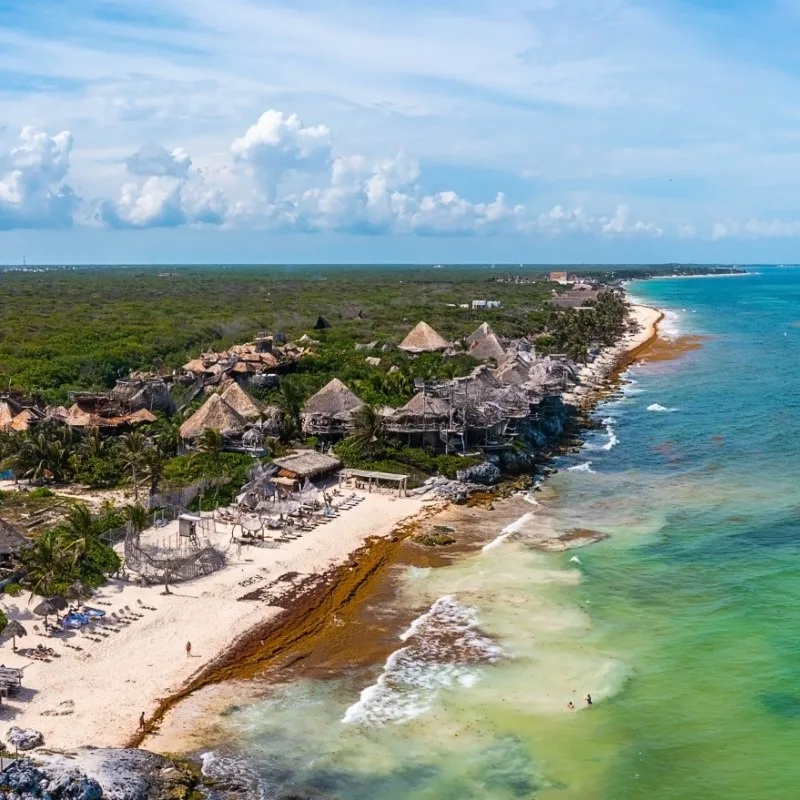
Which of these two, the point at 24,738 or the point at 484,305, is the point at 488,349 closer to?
the point at 484,305

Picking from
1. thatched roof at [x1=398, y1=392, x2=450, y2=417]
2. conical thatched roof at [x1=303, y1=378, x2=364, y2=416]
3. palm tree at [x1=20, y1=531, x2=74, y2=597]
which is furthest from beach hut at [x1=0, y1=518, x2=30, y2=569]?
thatched roof at [x1=398, y1=392, x2=450, y2=417]

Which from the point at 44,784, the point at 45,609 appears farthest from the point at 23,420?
the point at 44,784

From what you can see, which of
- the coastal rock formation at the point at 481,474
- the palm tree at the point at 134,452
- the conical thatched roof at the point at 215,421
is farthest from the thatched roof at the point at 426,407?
the palm tree at the point at 134,452

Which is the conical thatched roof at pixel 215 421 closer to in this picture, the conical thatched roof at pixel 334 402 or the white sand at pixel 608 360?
the conical thatched roof at pixel 334 402

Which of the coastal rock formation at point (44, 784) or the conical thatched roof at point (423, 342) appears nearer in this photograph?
the coastal rock formation at point (44, 784)

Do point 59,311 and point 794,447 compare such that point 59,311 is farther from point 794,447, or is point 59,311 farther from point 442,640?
point 442,640

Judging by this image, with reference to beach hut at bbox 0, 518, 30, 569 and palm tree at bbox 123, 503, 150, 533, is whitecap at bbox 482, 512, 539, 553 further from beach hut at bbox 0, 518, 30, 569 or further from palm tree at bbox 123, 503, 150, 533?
beach hut at bbox 0, 518, 30, 569
